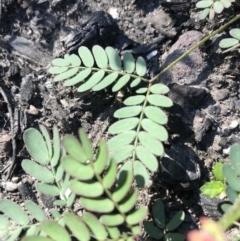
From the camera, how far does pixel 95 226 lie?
1505 millimetres

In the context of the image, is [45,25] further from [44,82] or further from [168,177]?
[168,177]

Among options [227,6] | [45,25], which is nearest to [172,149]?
[227,6]

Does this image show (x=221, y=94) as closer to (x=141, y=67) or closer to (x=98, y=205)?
(x=141, y=67)

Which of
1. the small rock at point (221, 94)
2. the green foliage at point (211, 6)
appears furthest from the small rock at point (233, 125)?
the green foliage at point (211, 6)

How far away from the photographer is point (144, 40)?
Answer: 2.34 metres

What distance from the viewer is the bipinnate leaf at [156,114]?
176 centimetres

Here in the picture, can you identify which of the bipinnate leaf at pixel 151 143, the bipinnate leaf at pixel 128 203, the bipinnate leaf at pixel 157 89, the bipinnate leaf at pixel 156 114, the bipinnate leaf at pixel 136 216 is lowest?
the bipinnate leaf at pixel 136 216

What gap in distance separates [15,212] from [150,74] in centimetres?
90

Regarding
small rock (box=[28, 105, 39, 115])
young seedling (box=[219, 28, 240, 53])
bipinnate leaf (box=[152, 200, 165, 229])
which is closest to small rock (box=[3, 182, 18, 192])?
small rock (box=[28, 105, 39, 115])

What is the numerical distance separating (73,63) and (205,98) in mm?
629

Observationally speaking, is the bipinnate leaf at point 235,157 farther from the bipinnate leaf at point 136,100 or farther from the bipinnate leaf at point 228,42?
the bipinnate leaf at point 228,42

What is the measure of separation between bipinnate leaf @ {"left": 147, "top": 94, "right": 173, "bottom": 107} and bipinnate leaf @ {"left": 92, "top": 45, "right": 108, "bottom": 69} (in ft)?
0.87

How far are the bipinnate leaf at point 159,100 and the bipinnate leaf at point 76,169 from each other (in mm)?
492

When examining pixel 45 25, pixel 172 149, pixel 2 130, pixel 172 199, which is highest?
pixel 45 25
